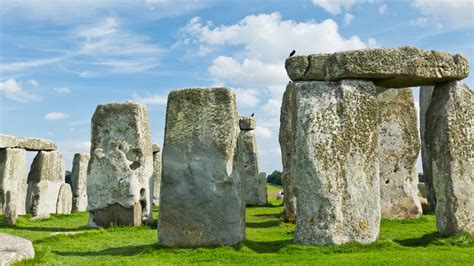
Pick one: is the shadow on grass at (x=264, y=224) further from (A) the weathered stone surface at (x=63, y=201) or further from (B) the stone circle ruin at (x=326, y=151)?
(A) the weathered stone surface at (x=63, y=201)

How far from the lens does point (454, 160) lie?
10719mm

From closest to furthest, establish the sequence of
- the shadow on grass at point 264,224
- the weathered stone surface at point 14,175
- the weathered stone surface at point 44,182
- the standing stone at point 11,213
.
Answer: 1. the shadow on grass at point 264,224
2. the standing stone at point 11,213
3. the weathered stone surface at point 14,175
4. the weathered stone surface at point 44,182

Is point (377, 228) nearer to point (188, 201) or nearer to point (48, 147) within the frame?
point (188, 201)

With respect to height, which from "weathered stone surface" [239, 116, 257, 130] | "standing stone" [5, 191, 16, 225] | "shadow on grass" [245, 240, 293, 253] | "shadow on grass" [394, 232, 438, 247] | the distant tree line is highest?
"weathered stone surface" [239, 116, 257, 130]

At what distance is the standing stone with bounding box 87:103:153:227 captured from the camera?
15398mm

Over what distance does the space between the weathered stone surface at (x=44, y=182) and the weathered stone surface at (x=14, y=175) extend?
0.94 ft

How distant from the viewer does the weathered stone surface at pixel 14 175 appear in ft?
68.5

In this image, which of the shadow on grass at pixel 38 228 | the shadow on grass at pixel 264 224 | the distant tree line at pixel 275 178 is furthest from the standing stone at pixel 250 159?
the distant tree line at pixel 275 178

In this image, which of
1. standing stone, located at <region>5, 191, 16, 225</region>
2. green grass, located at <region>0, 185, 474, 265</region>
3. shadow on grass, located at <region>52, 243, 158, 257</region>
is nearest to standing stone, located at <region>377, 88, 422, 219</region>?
green grass, located at <region>0, 185, 474, 265</region>

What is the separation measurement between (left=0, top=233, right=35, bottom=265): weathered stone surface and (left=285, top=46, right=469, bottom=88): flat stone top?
5431 millimetres

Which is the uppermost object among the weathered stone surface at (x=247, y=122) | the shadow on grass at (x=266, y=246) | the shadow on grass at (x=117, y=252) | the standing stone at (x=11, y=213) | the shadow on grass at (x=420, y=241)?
the weathered stone surface at (x=247, y=122)

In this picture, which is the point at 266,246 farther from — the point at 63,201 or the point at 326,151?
the point at 63,201

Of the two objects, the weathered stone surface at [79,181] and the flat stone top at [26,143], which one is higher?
the flat stone top at [26,143]

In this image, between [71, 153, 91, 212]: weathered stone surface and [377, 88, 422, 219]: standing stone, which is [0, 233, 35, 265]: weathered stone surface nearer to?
[377, 88, 422, 219]: standing stone
